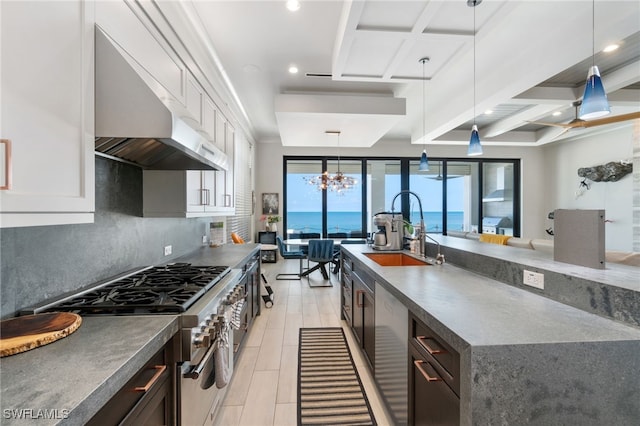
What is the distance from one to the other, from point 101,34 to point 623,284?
2.34 m

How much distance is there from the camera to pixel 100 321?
112 centimetres

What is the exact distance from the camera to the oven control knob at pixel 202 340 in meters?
1.26

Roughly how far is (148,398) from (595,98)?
339 centimetres

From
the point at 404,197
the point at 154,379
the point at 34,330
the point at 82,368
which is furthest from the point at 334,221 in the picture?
the point at 82,368

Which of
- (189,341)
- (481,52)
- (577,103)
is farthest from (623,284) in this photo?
(577,103)

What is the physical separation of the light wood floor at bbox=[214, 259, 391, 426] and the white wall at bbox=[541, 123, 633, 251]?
5.76 meters

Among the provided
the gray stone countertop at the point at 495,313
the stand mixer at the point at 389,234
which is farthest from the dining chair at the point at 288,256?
the gray stone countertop at the point at 495,313

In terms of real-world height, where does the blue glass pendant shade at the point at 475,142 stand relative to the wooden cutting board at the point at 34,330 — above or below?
above

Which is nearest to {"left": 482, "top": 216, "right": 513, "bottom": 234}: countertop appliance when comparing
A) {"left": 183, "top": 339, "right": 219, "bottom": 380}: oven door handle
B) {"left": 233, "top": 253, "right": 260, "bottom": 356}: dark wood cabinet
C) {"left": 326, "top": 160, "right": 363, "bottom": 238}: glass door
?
{"left": 326, "top": 160, "right": 363, "bottom": 238}: glass door

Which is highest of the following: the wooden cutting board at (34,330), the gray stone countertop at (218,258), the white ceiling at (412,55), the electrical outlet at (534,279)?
the white ceiling at (412,55)

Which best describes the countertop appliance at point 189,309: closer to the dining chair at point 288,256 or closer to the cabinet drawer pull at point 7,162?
the cabinet drawer pull at point 7,162

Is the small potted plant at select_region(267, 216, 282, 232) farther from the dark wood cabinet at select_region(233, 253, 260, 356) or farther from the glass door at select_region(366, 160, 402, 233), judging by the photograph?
the dark wood cabinet at select_region(233, 253, 260, 356)

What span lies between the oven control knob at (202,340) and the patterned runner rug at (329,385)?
3.22 ft

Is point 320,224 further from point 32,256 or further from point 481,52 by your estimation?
point 32,256
